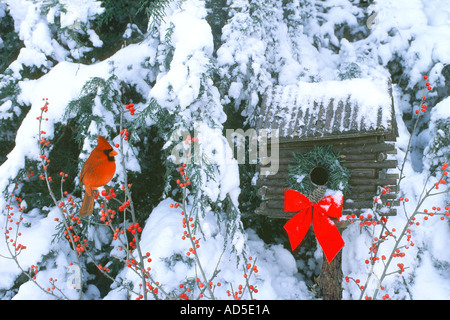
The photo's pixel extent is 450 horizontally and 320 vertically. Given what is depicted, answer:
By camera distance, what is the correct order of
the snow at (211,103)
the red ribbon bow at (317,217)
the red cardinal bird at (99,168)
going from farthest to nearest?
the snow at (211,103)
the red ribbon bow at (317,217)
the red cardinal bird at (99,168)

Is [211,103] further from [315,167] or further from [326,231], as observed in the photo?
[326,231]

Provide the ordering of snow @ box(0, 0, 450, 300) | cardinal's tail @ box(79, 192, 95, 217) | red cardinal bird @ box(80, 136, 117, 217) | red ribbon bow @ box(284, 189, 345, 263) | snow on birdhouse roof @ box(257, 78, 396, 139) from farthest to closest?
snow @ box(0, 0, 450, 300)
red ribbon bow @ box(284, 189, 345, 263)
snow on birdhouse roof @ box(257, 78, 396, 139)
cardinal's tail @ box(79, 192, 95, 217)
red cardinal bird @ box(80, 136, 117, 217)

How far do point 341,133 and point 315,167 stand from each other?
352mm

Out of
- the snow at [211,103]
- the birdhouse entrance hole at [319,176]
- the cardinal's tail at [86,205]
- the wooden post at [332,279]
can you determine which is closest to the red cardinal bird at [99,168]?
the cardinal's tail at [86,205]

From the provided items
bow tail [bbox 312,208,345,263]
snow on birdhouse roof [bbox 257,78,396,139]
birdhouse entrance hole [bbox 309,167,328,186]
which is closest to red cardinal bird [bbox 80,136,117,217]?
snow on birdhouse roof [bbox 257,78,396,139]

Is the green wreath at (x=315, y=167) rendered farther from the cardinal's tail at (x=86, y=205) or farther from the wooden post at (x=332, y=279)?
the cardinal's tail at (x=86, y=205)

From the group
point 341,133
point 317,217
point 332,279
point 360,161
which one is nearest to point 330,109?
point 341,133

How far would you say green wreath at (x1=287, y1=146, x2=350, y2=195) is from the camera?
2.52m

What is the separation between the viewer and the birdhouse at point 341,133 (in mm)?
2418

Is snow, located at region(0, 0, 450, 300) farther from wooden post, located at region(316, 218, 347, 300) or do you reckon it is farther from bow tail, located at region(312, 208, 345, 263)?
bow tail, located at region(312, 208, 345, 263)

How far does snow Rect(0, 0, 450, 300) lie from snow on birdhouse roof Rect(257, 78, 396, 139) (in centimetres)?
2

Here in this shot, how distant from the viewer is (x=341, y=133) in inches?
94.3

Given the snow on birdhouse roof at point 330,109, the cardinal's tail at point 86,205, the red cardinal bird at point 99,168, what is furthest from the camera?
the snow on birdhouse roof at point 330,109

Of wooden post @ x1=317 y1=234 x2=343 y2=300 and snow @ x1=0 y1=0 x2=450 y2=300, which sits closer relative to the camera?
snow @ x1=0 y1=0 x2=450 y2=300
